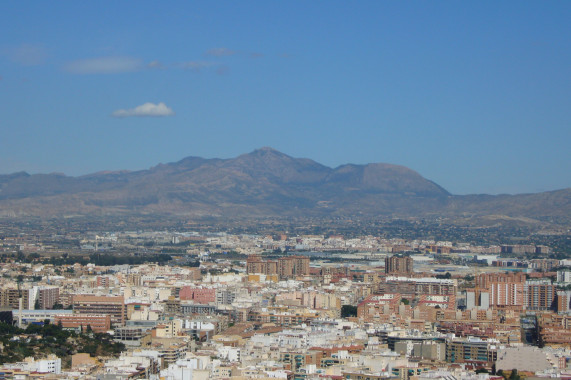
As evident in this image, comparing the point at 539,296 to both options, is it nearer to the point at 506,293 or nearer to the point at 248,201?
the point at 506,293

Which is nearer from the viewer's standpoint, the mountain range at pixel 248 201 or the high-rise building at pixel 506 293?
the high-rise building at pixel 506 293

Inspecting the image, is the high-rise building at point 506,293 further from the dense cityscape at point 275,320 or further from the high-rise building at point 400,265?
the high-rise building at point 400,265

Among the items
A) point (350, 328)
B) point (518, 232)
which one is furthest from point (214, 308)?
point (518, 232)

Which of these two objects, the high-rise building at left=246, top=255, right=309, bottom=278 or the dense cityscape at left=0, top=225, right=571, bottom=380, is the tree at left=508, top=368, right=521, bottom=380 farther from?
the high-rise building at left=246, top=255, right=309, bottom=278

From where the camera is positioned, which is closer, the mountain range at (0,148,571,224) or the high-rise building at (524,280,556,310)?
the high-rise building at (524,280,556,310)

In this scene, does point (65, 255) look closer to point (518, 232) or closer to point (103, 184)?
point (518, 232)

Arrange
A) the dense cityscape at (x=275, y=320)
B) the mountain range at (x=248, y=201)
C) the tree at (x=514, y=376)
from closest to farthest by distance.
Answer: the tree at (x=514, y=376) → the dense cityscape at (x=275, y=320) → the mountain range at (x=248, y=201)

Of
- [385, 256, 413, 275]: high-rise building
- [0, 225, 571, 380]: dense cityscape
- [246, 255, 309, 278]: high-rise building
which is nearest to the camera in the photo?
[0, 225, 571, 380]: dense cityscape

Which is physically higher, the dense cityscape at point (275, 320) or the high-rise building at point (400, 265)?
the high-rise building at point (400, 265)

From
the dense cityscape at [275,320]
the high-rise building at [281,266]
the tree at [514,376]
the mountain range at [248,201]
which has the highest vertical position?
the mountain range at [248,201]

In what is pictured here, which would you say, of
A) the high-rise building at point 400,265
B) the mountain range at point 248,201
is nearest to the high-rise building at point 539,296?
the high-rise building at point 400,265

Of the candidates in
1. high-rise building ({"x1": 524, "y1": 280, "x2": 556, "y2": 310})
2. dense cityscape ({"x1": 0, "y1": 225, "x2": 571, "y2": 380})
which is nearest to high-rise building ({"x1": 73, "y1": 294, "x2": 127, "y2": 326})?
dense cityscape ({"x1": 0, "y1": 225, "x2": 571, "y2": 380})
